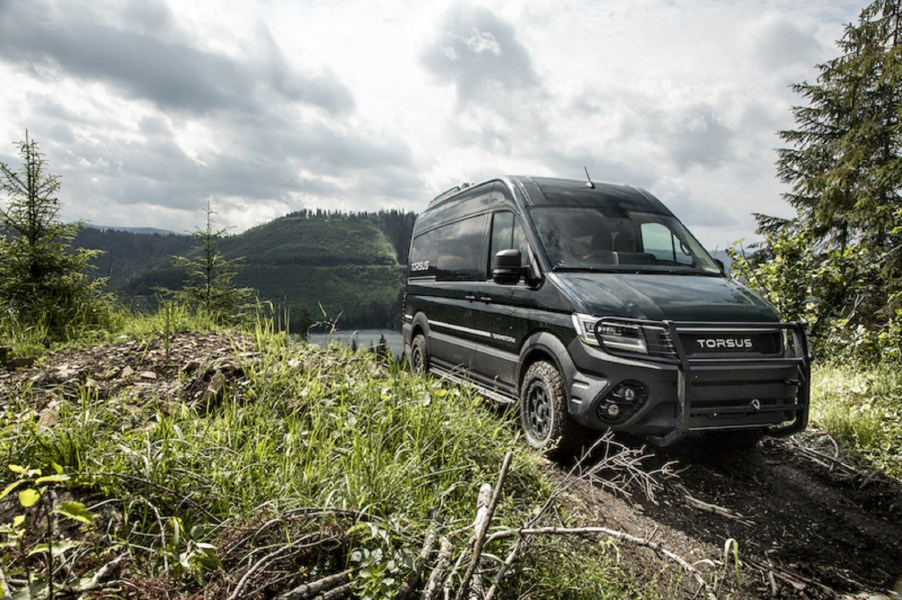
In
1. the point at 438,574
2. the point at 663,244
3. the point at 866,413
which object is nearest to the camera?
the point at 438,574

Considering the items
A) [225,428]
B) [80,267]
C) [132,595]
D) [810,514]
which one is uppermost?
[80,267]

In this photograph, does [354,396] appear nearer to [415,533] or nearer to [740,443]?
[415,533]

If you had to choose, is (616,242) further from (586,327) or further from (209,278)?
(209,278)

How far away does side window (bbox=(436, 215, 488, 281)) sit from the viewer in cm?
565

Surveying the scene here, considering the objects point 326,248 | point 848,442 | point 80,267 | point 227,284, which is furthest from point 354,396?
point 326,248

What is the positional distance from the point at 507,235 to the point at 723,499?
113 inches

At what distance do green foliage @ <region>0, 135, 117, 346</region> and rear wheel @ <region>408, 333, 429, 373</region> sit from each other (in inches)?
170

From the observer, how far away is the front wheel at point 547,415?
12.7 ft

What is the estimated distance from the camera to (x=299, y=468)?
2539 millimetres

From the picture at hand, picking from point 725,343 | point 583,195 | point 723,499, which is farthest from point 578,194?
point 723,499

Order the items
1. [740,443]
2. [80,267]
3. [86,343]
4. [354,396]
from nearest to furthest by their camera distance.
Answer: [354,396] → [740,443] → [86,343] → [80,267]

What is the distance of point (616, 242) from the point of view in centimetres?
482

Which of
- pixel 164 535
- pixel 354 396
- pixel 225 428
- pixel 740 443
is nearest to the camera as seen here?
pixel 164 535

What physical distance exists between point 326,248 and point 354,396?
553 feet
